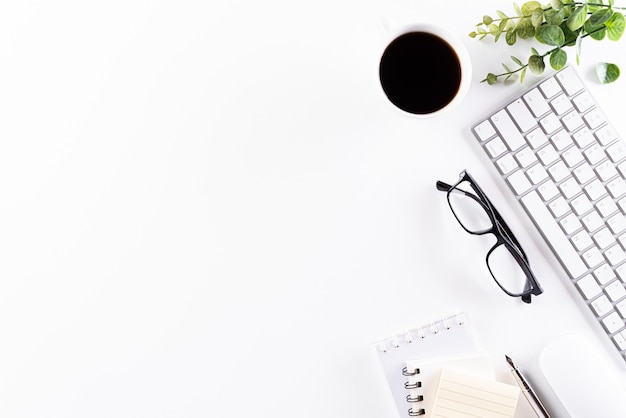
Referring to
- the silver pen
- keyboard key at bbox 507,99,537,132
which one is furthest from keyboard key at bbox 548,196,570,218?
the silver pen

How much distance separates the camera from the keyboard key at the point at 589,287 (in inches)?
33.0

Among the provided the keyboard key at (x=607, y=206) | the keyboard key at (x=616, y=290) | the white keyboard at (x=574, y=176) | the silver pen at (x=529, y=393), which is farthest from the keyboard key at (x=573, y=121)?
the silver pen at (x=529, y=393)

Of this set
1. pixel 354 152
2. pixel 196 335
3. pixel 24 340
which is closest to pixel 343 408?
pixel 196 335

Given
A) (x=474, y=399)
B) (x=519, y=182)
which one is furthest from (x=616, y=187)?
(x=474, y=399)

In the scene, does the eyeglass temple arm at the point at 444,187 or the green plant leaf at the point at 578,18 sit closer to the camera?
the green plant leaf at the point at 578,18

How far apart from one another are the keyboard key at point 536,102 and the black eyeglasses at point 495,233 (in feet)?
0.41

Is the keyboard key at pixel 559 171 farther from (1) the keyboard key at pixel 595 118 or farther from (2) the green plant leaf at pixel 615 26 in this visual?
(2) the green plant leaf at pixel 615 26

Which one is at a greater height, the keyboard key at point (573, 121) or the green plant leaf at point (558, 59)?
the green plant leaf at point (558, 59)

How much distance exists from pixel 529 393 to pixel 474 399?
81mm

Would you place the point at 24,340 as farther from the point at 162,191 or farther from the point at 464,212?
the point at 464,212

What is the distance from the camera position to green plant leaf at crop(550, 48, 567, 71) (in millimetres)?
807

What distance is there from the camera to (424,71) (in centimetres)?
79

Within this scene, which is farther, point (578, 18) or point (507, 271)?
point (507, 271)

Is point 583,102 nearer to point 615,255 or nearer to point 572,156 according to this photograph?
point 572,156
